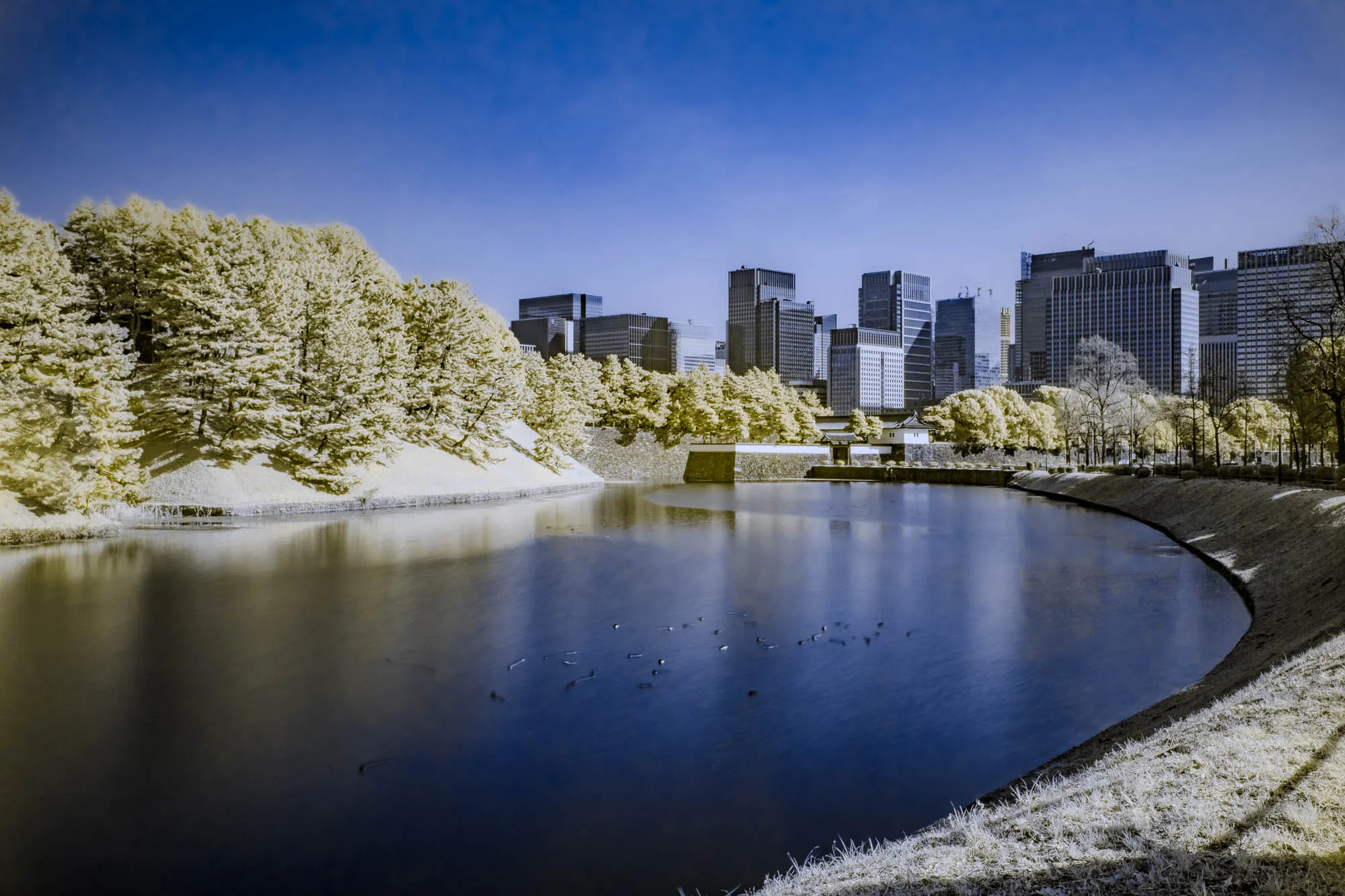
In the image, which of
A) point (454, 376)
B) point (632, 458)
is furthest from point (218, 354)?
point (632, 458)

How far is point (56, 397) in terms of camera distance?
83.5ft

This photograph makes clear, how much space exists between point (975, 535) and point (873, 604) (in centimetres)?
1565

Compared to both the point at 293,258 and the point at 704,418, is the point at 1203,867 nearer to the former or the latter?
the point at 293,258

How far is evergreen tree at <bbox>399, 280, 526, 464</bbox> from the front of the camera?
4844 cm

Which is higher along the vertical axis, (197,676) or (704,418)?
(704,418)

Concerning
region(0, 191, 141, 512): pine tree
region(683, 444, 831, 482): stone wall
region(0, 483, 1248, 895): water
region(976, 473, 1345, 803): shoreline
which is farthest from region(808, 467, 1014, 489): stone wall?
region(0, 191, 141, 512): pine tree

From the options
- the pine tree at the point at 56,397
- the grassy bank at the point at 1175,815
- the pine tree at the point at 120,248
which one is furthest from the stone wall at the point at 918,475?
the grassy bank at the point at 1175,815

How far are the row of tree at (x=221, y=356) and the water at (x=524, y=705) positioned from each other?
16.6 ft

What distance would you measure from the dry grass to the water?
1679 millimetres

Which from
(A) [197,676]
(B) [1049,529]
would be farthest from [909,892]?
(B) [1049,529]

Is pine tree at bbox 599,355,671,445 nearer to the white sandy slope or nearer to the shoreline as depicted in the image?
the white sandy slope

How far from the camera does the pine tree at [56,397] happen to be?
24.3 metres

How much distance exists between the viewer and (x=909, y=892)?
4836 millimetres

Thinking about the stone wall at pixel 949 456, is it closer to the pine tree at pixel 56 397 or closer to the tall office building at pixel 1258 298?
the tall office building at pixel 1258 298
